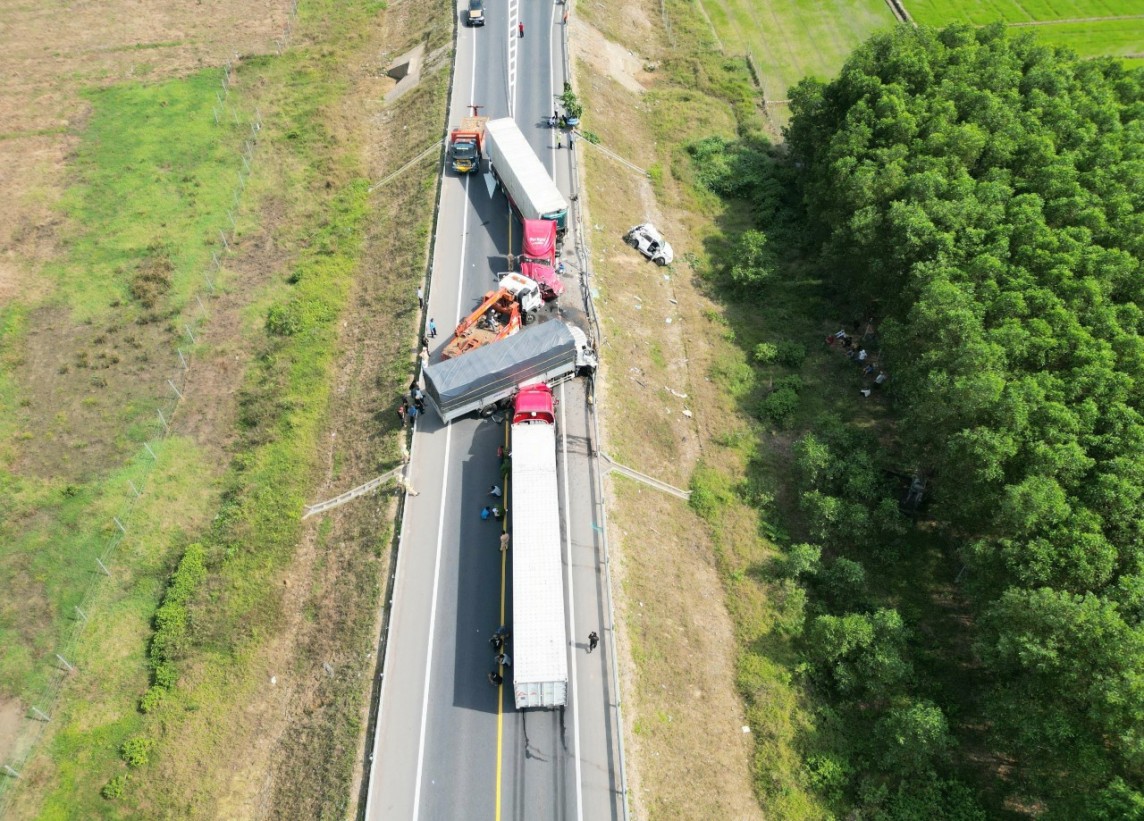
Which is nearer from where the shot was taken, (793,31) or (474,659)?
(474,659)

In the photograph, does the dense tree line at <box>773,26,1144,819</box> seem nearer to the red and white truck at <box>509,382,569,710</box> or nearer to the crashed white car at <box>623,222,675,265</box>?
the crashed white car at <box>623,222,675,265</box>

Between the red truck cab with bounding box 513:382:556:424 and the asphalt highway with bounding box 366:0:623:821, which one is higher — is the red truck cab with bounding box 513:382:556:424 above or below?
above

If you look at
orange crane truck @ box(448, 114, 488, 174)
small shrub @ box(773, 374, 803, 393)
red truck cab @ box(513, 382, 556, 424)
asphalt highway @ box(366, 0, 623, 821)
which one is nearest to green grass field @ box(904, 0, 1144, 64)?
orange crane truck @ box(448, 114, 488, 174)

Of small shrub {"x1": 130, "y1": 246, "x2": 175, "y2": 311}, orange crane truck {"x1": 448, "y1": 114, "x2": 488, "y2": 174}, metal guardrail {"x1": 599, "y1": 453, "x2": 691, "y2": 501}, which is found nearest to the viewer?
metal guardrail {"x1": 599, "y1": 453, "x2": 691, "y2": 501}

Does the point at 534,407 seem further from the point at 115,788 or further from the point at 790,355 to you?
the point at 115,788

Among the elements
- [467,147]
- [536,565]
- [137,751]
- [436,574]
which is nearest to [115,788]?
[137,751]

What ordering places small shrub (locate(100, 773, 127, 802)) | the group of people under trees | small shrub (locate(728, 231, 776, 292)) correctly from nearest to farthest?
1. small shrub (locate(100, 773, 127, 802))
2. the group of people under trees
3. small shrub (locate(728, 231, 776, 292))

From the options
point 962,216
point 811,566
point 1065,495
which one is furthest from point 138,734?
point 962,216
